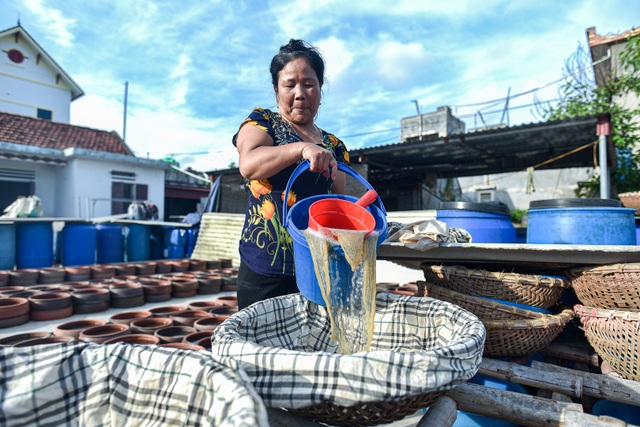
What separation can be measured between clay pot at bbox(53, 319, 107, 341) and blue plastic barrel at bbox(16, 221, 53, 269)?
4.27 meters

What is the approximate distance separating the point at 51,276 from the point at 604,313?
6494mm

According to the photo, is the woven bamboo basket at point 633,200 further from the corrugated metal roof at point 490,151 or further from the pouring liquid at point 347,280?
the corrugated metal roof at point 490,151

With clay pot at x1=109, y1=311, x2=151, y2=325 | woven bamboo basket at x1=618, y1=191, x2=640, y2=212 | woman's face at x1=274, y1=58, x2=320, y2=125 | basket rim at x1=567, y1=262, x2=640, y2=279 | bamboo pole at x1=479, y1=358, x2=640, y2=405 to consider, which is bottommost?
clay pot at x1=109, y1=311, x2=151, y2=325

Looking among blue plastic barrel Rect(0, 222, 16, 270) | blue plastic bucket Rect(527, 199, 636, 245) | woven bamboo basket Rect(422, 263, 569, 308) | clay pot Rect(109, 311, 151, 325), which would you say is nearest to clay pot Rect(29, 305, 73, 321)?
clay pot Rect(109, 311, 151, 325)

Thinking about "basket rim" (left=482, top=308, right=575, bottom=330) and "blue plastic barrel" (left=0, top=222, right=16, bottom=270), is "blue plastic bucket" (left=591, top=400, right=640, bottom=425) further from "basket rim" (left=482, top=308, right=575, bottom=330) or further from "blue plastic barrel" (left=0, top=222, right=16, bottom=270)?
"blue plastic barrel" (left=0, top=222, right=16, bottom=270)

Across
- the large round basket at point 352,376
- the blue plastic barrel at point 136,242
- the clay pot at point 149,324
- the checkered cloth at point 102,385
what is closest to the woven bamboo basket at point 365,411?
the large round basket at point 352,376

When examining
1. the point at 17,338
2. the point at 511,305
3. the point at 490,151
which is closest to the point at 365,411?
the point at 511,305

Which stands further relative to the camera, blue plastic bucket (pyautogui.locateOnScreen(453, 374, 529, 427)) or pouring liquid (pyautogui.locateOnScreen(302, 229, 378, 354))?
blue plastic bucket (pyautogui.locateOnScreen(453, 374, 529, 427))

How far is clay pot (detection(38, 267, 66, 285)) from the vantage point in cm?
541

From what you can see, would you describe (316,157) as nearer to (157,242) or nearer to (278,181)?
(278,181)

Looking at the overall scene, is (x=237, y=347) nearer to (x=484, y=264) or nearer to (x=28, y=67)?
(x=484, y=264)

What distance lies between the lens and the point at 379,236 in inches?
47.4

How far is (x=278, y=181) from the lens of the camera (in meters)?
1.48

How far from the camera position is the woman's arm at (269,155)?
46.6 inches
